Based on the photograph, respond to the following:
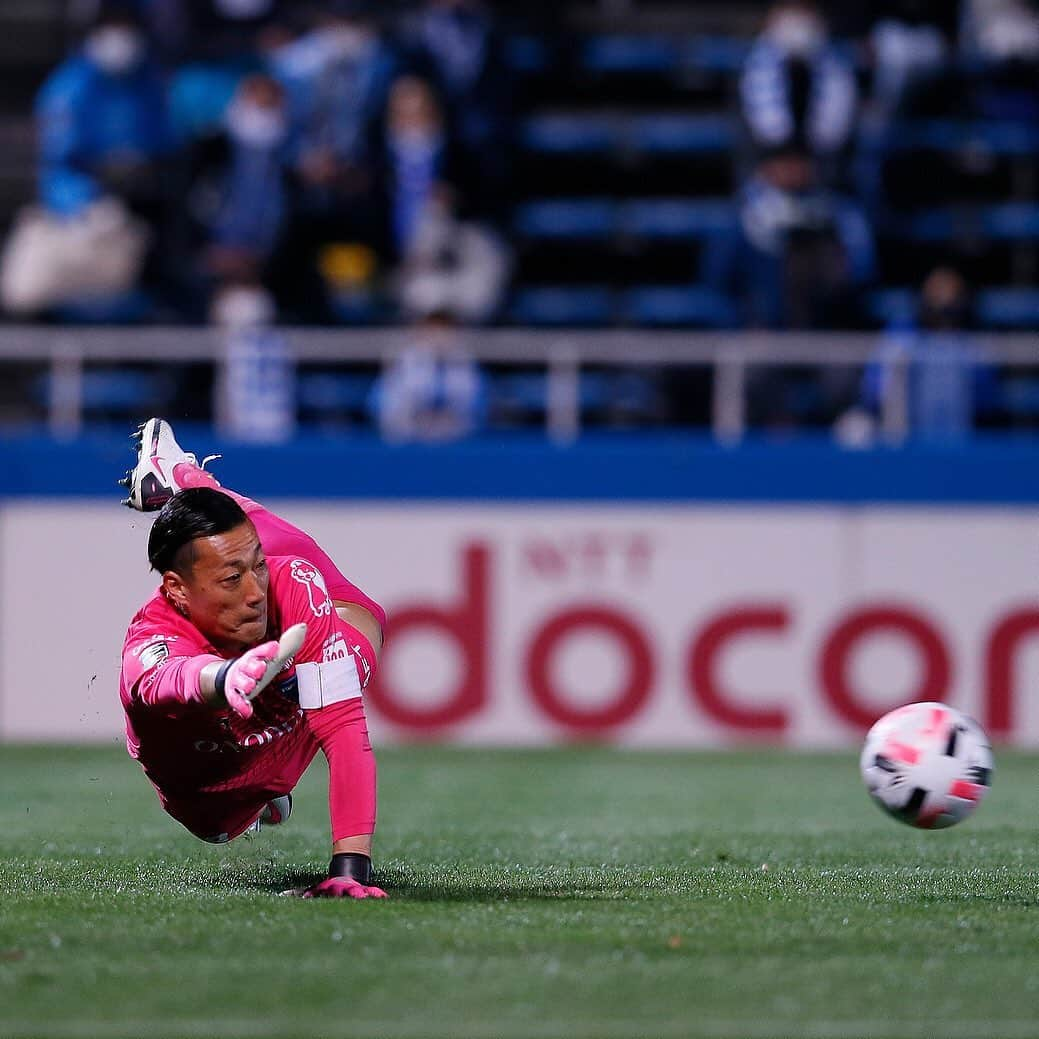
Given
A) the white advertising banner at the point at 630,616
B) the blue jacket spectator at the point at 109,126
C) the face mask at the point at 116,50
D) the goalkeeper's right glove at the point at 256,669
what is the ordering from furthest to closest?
the face mask at the point at 116,50 < the blue jacket spectator at the point at 109,126 < the white advertising banner at the point at 630,616 < the goalkeeper's right glove at the point at 256,669

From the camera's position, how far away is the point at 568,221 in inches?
662

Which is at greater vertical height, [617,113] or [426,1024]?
[617,113]

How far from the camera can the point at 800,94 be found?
51.5 feet

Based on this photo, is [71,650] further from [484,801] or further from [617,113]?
[617,113]

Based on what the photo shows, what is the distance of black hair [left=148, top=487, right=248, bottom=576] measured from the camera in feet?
19.8

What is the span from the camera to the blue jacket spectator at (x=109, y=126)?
627 inches

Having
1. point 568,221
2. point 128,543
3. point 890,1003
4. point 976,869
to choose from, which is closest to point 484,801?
point 976,869

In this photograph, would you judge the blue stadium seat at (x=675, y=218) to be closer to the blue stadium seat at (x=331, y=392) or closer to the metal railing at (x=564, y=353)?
the metal railing at (x=564, y=353)

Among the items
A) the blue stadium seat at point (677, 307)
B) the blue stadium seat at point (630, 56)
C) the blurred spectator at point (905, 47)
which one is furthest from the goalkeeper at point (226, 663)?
the blue stadium seat at point (630, 56)

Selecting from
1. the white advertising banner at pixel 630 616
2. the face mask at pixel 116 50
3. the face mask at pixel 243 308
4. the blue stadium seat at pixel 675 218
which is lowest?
the white advertising banner at pixel 630 616

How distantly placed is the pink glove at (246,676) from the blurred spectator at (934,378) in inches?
364

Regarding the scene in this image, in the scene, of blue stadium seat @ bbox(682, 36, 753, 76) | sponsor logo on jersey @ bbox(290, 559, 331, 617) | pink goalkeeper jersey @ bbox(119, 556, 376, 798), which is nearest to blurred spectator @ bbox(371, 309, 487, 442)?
blue stadium seat @ bbox(682, 36, 753, 76)

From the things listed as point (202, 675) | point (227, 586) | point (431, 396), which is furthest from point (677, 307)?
point (202, 675)

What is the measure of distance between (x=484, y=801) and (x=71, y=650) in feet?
16.3
